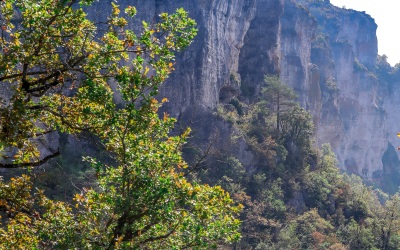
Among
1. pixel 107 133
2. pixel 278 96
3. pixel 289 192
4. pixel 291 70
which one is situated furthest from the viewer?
pixel 291 70

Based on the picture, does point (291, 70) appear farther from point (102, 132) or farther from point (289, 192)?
point (102, 132)

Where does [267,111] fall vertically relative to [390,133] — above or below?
below

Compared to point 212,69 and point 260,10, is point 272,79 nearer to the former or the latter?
point 212,69

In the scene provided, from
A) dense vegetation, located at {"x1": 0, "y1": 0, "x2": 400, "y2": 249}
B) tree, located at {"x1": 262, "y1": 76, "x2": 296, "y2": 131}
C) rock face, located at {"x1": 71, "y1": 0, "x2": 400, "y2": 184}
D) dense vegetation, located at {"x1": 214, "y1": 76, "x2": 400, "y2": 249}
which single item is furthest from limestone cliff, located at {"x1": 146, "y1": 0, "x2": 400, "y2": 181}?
dense vegetation, located at {"x1": 0, "y1": 0, "x2": 400, "y2": 249}

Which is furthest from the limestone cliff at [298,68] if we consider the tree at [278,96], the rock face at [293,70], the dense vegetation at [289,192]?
the tree at [278,96]

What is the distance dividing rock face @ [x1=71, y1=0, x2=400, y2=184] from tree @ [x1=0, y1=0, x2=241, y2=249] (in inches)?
51.5

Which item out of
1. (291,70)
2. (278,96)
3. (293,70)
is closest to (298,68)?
(293,70)

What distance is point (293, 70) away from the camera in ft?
140

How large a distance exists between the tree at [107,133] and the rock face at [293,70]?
1308 millimetres

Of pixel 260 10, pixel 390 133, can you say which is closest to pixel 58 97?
pixel 260 10

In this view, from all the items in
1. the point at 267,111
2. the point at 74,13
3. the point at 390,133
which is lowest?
the point at 74,13

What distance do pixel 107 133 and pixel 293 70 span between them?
129 ft

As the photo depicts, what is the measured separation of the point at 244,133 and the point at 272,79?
15.5ft

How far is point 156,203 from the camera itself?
196 inches
